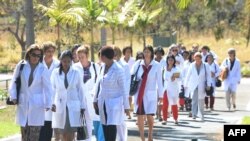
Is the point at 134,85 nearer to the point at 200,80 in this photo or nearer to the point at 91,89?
the point at 91,89

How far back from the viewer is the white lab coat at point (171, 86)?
59.6 feet

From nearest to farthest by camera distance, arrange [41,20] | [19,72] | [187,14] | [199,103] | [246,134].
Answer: [246,134] < [19,72] < [199,103] < [41,20] < [187,14]

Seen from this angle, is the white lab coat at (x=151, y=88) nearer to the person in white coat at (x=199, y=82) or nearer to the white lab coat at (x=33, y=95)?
the white lab coat at (x=33, y=95)

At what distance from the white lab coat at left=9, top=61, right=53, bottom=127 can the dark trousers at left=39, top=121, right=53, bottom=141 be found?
0.75 metres

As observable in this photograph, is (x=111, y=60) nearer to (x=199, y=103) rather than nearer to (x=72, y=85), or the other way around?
(x=72, y=85)

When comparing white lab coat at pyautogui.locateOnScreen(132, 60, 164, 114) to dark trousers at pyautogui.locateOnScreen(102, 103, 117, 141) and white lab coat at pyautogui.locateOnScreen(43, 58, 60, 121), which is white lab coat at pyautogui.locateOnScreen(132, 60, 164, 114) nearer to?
white lab coat at pyautogui.locateOnScreen(43, 58, 60, 121)

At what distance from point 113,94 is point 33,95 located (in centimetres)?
128

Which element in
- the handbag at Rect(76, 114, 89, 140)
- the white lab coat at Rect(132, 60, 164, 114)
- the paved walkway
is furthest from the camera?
the paved walkway

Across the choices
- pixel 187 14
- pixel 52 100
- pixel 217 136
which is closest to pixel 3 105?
pixel 217 136

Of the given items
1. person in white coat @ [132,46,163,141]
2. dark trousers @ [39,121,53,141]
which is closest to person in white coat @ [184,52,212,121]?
person in white coat @ [132,46,163,141]

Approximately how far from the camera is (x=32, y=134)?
11.8 metres

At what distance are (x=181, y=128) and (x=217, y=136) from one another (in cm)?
168

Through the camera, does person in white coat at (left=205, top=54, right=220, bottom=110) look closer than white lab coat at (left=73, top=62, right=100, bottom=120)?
No

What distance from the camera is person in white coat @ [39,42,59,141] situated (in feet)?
41.4
